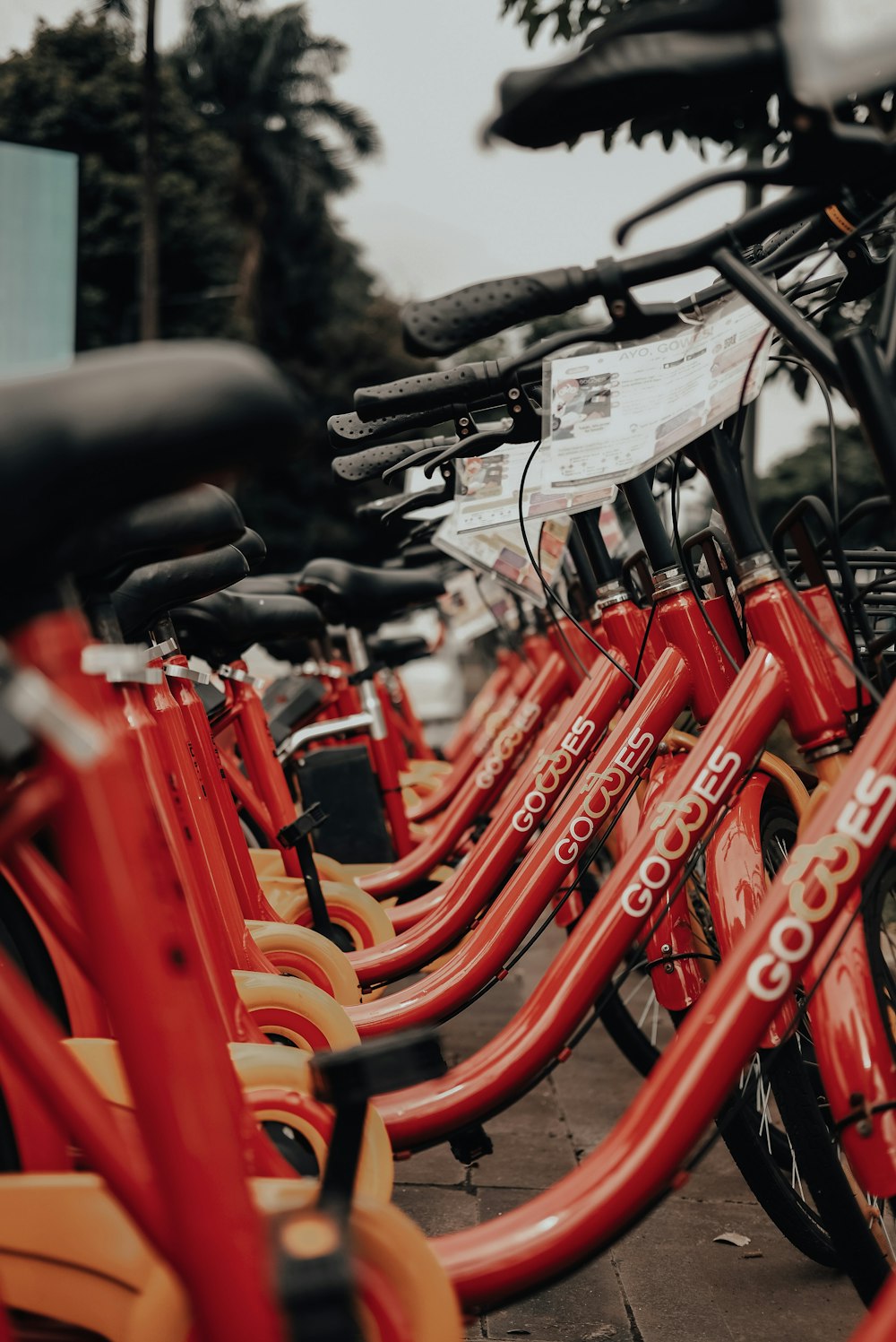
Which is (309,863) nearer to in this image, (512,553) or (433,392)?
(512,553)

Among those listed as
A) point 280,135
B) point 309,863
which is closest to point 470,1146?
point 309,863

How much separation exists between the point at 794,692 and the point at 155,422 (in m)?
0.91

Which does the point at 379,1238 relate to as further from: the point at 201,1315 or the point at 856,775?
the point at 856,775

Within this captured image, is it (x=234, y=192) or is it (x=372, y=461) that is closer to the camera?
(x=372, y=461)

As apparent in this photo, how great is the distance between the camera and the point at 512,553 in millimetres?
2891

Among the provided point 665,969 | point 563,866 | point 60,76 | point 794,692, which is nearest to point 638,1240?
point 665,969

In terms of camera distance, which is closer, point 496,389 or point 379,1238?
point 379,1238

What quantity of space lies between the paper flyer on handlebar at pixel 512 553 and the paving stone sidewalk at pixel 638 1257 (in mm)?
1251

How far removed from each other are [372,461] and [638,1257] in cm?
156

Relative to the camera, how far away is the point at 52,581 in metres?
1.08

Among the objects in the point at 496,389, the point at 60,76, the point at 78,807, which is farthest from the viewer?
the point at 60,76

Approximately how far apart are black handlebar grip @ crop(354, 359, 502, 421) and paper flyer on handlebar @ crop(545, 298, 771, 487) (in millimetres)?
111

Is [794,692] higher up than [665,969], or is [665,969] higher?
[794,692]

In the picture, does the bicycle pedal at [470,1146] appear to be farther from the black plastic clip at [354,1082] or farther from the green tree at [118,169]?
the green tree at [118,169]
